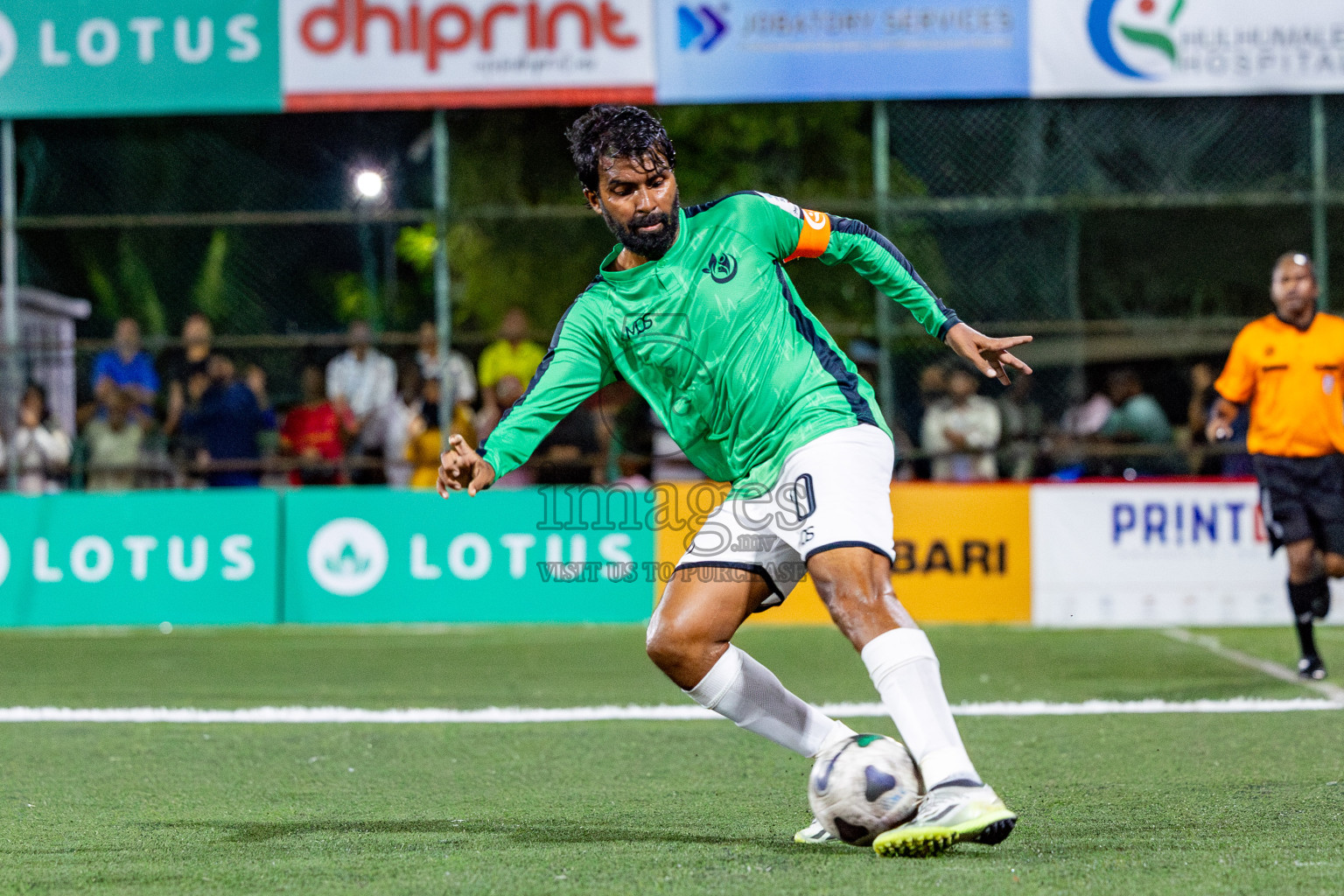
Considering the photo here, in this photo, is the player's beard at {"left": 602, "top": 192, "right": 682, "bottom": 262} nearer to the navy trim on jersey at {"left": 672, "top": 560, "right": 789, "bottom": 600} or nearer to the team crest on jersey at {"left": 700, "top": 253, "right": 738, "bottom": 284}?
the team crest on jersey at {"left": 700, "top": 253, "right": 738, "bottom": 284}

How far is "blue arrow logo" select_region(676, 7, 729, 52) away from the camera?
13.6 metres

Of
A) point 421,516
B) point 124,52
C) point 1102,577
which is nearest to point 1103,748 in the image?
point 1102,577

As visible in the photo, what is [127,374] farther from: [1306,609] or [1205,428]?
[1306,609]

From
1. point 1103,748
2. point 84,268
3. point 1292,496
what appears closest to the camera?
point 1103,748

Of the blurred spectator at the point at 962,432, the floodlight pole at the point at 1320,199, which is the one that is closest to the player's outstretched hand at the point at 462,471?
the blurred spectator at the point at 962,432

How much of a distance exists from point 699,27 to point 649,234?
9.22m

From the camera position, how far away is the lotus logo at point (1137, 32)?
13.6 metres

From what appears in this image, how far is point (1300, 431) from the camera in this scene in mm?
9203

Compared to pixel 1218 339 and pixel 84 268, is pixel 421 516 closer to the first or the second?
pixel 84 268

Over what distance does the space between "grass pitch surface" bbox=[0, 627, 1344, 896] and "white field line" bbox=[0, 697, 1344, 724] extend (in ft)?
0.71

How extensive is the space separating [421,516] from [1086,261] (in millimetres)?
5664

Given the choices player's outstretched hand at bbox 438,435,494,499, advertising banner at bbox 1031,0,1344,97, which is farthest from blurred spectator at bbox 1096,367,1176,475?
player's outstretched hand at bbox 438,435,494,499

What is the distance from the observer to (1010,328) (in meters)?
13.7

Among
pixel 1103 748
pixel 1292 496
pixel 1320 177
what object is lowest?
pixel 1103 748
